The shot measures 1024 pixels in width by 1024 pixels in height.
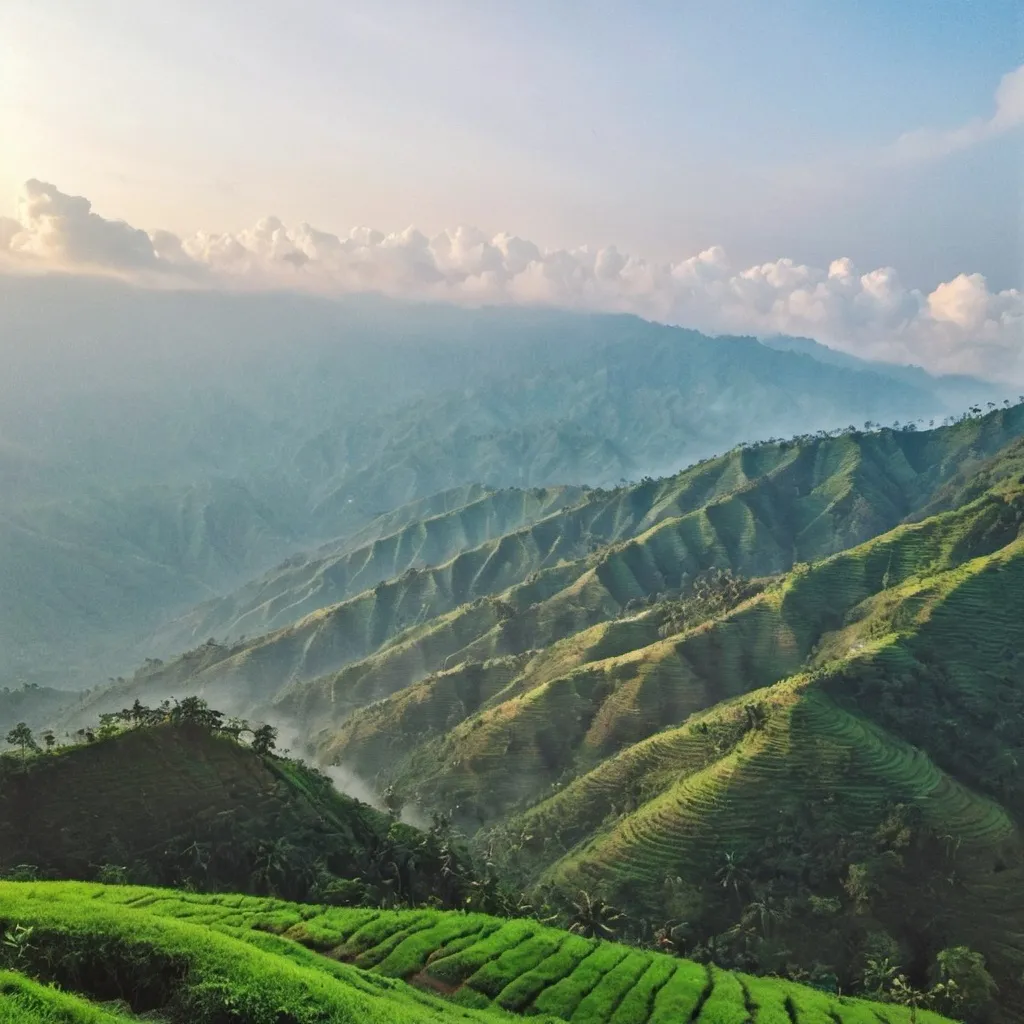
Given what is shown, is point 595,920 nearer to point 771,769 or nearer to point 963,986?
point 963,986

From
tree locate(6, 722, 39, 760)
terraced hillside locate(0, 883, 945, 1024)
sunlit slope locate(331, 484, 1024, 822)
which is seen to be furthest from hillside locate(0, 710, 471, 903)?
sunlit slope locate(331, 484, 1024, 822)

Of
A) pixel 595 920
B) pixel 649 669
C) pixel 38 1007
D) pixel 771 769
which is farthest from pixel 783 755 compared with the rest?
pixel 38 1007

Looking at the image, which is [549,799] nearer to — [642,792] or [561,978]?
[642,792]

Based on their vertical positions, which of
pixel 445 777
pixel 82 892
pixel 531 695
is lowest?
pixel 445 777

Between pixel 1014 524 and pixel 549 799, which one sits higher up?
pixel 1014 524

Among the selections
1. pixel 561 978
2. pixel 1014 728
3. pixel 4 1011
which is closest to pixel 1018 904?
pixel 1014 728

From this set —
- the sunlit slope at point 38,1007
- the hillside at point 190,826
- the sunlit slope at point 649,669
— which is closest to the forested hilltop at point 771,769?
the sunlit slope at point 649,669
